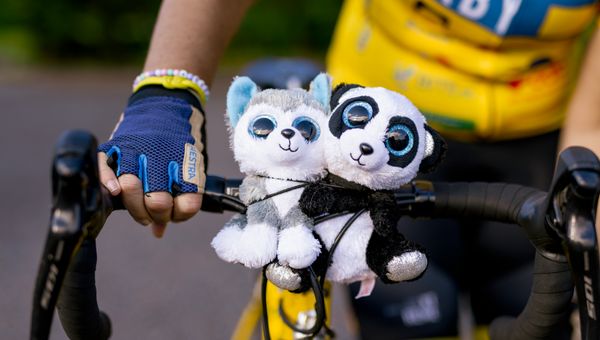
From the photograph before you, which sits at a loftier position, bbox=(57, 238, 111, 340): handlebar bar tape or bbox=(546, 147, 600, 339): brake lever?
bbox=(546, 147, 600, 339): brake lever

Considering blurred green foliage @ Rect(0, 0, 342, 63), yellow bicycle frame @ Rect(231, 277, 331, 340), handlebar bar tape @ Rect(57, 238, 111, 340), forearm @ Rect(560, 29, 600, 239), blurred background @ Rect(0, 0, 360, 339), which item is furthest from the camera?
blurred green foliage @ Rect(0, 0, 342, 63)

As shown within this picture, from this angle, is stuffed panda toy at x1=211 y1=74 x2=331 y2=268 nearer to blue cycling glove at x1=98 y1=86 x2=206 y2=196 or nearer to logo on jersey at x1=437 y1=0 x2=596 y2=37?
blue cycling glove at x1=98 y1=86 x2=206 y2=196

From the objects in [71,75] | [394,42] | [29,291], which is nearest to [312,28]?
[71,75]

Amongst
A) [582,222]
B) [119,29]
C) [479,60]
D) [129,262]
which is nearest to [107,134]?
[129,262]

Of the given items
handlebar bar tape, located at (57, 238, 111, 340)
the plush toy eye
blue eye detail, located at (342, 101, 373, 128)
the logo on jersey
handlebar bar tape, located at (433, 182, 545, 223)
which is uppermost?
the logo on jersey

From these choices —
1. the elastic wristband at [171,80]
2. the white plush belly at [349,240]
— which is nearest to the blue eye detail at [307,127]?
the white plush belly at [349,240]

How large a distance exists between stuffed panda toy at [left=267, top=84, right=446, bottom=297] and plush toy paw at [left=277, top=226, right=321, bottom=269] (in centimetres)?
2

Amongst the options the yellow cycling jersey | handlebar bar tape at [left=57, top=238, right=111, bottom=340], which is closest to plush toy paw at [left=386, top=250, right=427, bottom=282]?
handlebar bar tape at [left=57, top=238, right=111, bottom=340]

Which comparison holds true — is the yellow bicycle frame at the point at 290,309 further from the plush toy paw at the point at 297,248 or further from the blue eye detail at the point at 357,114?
the blue eye detail at the point at 357,114

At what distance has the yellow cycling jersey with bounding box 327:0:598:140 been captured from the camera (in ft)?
5.14

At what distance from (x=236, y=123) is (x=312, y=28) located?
766cm

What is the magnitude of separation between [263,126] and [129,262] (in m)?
3.00

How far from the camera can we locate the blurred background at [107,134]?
3.30 meters

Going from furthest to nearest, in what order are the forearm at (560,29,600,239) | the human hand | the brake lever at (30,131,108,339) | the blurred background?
the blurred background < the forearm at (560,29,600,239) < the human hand < the brake lever at (30,131,108,339)
